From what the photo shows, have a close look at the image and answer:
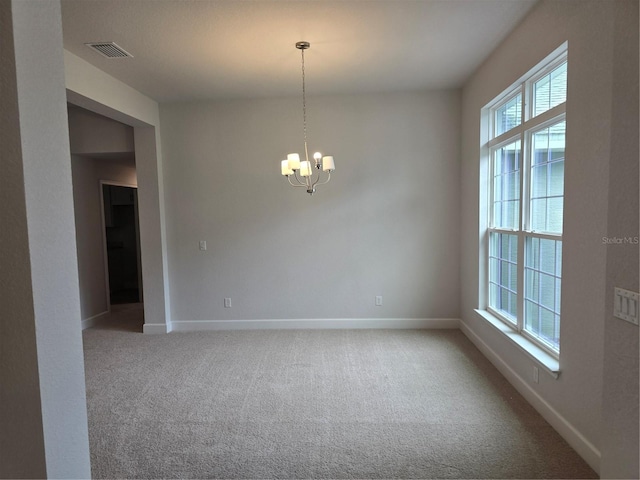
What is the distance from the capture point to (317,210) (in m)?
4.59

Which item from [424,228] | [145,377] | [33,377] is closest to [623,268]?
[33,377]

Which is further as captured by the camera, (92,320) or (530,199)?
(92,320)

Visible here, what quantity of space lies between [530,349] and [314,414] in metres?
1.72

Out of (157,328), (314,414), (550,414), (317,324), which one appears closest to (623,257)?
(550,414)

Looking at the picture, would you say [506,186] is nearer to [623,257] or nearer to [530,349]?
[530,349]

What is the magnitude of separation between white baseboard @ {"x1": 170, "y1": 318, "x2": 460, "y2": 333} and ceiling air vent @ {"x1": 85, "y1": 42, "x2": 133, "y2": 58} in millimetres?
3177

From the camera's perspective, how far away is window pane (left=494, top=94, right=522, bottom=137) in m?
3.11

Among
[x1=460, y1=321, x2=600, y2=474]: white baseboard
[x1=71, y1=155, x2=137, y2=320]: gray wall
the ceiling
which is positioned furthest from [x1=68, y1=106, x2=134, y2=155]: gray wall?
[x1=460, y1=321, x2=600, y2=474]: white baseboard

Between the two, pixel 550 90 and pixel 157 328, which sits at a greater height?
pixel 550 90

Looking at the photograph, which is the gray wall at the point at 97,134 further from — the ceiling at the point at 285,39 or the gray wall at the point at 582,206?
the gray wall at the point at 582,206

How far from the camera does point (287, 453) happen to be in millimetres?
2230

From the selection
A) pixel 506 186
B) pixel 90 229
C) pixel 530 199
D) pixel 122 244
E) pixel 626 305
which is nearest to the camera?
pixel 626 305

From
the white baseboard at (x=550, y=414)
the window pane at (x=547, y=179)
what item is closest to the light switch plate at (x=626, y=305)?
the white baseboard at (x=550, y=414)

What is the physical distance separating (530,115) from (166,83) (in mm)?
3577
